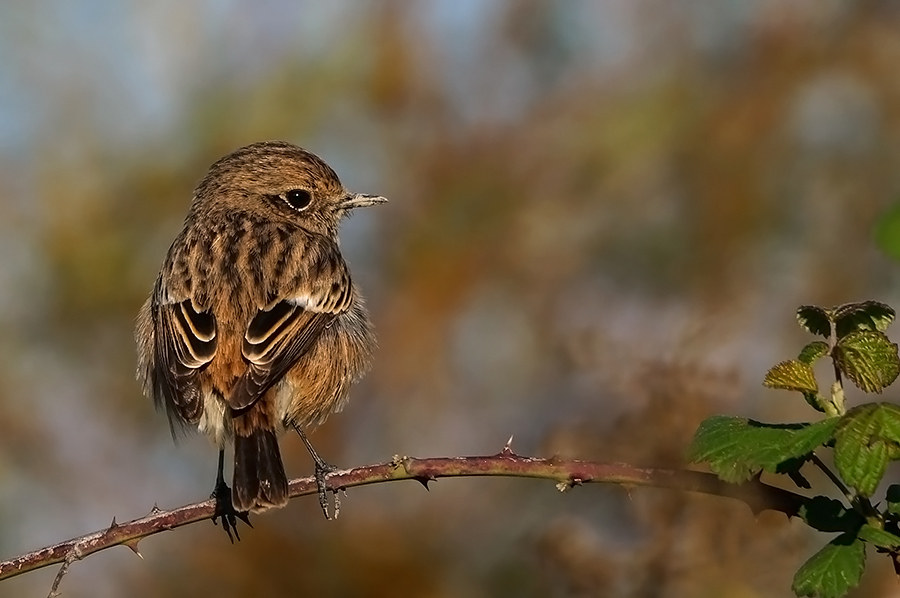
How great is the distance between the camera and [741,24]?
28.9 ft

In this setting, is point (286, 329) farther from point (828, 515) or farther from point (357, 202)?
point (828, 515)

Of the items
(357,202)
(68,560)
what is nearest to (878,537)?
(68,560)

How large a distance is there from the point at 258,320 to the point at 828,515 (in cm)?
315

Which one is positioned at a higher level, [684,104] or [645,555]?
[684,104]

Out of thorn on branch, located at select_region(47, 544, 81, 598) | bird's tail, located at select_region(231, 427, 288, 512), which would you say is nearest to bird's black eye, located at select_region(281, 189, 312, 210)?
bird's tail, located at select_region(231, 427, 288, 512)

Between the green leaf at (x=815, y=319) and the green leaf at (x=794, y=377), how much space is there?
0.10 meters

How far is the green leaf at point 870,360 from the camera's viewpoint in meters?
2.93

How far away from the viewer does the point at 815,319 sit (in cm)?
309

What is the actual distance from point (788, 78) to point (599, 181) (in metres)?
1.37

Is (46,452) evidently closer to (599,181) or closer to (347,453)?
(347,453)

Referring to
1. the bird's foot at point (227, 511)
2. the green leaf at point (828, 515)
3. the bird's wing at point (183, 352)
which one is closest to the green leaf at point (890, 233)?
the green leaf at point (828, 515)

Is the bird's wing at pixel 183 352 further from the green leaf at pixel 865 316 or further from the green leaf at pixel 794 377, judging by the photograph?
the green leaf at pixel 865 316

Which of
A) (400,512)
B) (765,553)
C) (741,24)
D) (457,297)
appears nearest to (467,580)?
(400,512)

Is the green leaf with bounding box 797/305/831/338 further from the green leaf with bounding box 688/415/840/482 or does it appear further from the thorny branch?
the thorny branch
